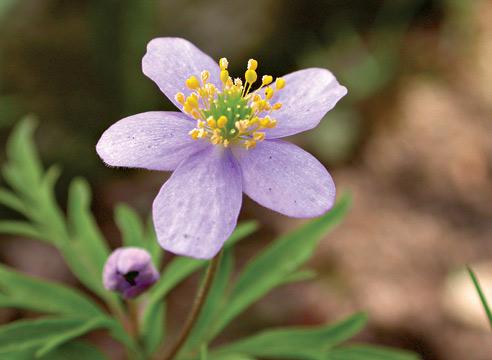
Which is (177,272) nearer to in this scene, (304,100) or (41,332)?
(41,332)

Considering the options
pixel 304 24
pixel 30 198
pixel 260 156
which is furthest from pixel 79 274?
pixel 304 24

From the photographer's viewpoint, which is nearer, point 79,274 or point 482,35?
point 79,274

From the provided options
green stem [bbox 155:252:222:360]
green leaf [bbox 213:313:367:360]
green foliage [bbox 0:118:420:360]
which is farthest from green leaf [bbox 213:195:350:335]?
green stem [bbox 155:252:222:360]

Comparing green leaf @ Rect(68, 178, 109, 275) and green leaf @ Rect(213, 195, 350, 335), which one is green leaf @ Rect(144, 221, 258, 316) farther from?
green leaf @ Rect(68, 178, 109, 275)

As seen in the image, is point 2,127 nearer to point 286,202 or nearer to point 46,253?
point 46,253

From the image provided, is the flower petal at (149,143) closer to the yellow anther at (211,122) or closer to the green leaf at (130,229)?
the yellow anther at (211,122)
